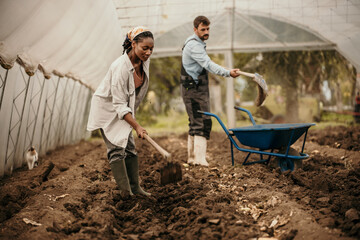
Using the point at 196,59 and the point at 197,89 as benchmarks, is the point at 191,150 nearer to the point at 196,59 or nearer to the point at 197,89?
the point at 197,89

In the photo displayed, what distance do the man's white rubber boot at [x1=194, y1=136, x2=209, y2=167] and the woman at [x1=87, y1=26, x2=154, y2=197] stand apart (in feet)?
4.50

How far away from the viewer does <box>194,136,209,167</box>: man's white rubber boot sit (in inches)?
179

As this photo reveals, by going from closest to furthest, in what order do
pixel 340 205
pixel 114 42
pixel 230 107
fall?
1. pixel 340 205
2. pixel 114 42
3. pixel 230 107

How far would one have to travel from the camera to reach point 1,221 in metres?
2.83

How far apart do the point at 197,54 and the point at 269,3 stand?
116 inches

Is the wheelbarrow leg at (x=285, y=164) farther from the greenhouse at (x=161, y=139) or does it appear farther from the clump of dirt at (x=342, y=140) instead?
the clump of dirt at (x=342, y=140)

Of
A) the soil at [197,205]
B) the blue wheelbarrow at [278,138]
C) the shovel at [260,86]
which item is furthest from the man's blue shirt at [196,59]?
the soil at [197,205]

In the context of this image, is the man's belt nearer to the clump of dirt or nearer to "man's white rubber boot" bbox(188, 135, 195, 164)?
"man's white rubber boot" bbox(188, 135, 195, 164)

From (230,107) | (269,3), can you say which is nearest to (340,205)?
(269,3)

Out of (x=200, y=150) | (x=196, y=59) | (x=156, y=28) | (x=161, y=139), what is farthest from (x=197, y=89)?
(x=161, y=139)

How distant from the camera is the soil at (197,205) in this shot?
2482mm

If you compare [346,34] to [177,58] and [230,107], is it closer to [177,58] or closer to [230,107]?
[230,107]

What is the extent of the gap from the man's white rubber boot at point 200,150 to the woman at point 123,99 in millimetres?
1370

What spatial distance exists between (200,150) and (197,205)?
1.63 meters
